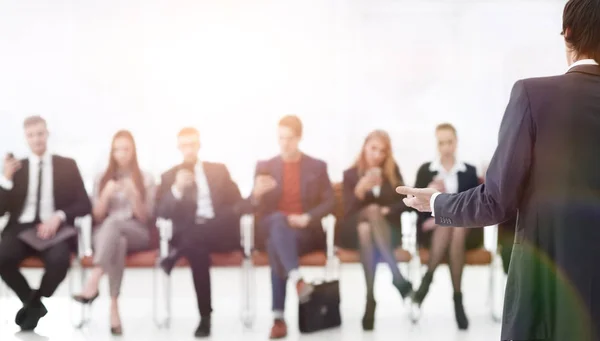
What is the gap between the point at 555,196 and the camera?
4.09 ft

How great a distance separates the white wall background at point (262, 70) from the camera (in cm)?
531

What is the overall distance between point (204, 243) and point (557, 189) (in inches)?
112

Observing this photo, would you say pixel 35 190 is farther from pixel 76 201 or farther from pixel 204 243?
pixel 204 243

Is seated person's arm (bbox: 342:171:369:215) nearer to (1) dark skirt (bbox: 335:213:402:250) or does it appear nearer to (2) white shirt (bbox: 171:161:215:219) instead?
(1) dark skirt (bbox: 335:213:402:250)

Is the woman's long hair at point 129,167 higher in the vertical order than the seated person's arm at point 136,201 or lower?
higher

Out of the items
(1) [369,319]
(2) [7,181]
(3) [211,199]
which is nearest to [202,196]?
(3) [211,199]

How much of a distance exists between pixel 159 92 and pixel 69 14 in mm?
1001

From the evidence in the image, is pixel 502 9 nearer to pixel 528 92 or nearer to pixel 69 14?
pixel 69 14

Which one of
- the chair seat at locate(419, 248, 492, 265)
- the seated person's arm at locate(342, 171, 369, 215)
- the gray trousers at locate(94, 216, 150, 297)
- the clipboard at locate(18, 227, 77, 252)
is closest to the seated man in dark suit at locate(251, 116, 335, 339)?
the seated person's arm at locate(342, 171, 369, 215)

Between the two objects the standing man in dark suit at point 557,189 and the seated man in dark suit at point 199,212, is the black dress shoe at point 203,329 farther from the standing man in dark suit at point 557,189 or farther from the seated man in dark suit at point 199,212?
the standing man in dark suit at point 557,189

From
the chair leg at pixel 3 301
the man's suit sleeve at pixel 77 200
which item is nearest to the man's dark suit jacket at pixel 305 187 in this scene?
the man's suit sleeve at pixel 77 200

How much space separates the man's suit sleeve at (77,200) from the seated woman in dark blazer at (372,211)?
170 centimetres

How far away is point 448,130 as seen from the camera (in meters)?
4.19

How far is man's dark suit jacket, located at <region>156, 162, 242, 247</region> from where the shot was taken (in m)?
3.97
